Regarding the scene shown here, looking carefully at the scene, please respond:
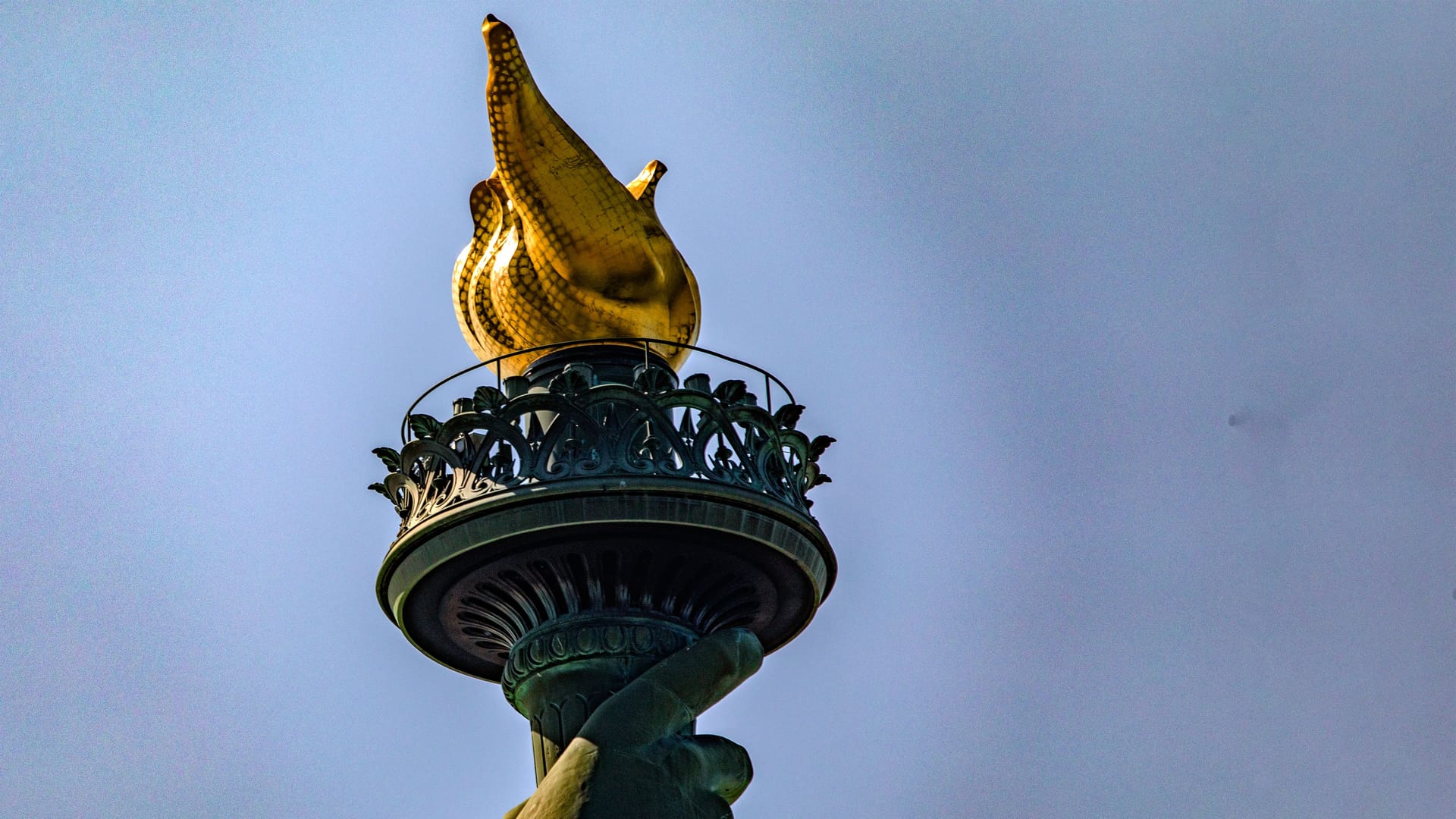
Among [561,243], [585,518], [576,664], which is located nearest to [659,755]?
[576,664]

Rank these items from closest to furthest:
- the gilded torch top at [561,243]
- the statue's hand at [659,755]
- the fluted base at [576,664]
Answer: the statue's hand at [659,755]
the fluted base at [576,664]
the gilded torch top at [561,243]

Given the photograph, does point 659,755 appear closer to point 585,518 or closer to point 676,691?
point 676,691

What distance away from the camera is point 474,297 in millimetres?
28453

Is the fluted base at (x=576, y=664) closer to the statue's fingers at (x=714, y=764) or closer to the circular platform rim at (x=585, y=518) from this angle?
the statue's fingers at (x=714, y=764)

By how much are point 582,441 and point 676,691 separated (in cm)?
262

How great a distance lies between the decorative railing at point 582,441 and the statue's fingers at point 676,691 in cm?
161

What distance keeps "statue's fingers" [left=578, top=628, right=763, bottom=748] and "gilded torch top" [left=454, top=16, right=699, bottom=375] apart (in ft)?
12.9

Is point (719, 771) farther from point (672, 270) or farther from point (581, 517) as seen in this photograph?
point (672, 270)

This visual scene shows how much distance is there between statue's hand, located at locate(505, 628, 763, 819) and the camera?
76.4 feet

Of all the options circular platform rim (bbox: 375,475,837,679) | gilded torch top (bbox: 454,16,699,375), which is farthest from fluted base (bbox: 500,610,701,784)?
gilded torch top (bbox: 454,16,699,375)

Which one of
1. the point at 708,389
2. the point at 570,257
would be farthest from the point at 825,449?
the point at 570,257

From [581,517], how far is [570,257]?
3.94 metres

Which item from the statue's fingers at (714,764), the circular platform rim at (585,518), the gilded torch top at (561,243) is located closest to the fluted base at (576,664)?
the statue's fingers at (714,764)

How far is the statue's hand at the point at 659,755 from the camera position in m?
23.3
